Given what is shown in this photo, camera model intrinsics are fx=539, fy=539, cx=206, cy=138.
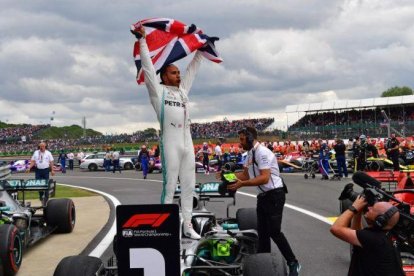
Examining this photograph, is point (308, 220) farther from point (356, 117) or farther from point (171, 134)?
point (356, 117)

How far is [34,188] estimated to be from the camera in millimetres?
10023

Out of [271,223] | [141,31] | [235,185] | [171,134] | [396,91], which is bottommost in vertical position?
[271,223]

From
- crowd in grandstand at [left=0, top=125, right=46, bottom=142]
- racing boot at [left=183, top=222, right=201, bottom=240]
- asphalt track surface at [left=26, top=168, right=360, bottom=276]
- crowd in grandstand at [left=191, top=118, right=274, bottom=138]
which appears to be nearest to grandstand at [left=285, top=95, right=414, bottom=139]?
crowd in grandstand at [left=191, top=118, right=274, bottom=138]

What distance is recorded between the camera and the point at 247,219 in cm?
702

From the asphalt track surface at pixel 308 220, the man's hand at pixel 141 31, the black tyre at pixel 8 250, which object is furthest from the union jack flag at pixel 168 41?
the asphalt track surface at pixel 308 220

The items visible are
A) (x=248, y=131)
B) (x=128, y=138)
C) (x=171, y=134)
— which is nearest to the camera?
(x=171, y=134)

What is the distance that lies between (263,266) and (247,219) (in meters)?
2.47

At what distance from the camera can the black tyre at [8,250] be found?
6.27 metres

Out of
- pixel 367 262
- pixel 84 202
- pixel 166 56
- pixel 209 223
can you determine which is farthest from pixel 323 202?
pixel 367 262

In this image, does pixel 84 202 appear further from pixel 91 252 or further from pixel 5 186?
pixel 91 252

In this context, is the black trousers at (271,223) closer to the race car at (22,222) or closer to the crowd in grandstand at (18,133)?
the race car at (22,222)

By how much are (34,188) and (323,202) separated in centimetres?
692

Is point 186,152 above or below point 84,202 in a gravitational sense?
above

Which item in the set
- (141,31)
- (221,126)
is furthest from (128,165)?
(141,31)
